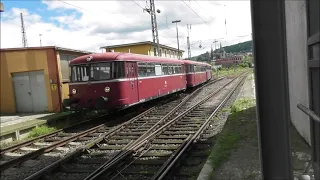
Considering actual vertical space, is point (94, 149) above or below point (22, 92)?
below

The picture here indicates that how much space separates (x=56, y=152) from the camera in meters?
8.45

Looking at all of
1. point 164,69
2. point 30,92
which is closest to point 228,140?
point 164,69

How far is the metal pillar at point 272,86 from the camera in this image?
2244mm

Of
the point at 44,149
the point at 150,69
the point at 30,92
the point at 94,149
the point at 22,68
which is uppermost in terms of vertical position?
the point at 22,68

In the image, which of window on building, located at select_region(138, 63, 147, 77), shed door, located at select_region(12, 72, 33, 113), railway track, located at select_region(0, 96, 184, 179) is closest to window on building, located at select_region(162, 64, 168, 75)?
window on building, located at select_region(138, 63, 147, 77)

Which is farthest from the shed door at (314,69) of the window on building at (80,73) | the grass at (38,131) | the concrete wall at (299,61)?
the window on building at (80,73)

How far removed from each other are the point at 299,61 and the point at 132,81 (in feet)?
24.4

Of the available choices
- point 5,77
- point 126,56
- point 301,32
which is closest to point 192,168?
point 301,32

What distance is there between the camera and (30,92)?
1727cm

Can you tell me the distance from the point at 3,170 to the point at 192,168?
4.18 metres

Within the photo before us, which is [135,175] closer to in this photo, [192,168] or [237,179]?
[192,168]

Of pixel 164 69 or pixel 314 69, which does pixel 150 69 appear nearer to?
pixel 164 69

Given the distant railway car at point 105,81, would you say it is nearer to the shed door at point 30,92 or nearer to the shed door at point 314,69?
the shed door at point 30,92

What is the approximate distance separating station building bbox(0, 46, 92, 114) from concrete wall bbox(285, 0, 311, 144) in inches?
487
